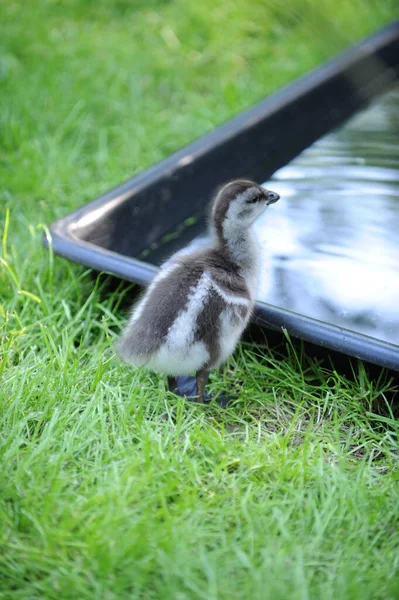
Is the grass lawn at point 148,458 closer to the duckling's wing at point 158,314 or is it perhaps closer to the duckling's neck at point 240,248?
the duckling's wing at point 158,314

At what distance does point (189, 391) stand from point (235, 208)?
62 centimetres

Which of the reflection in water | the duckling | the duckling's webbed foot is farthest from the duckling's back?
the reflection in water

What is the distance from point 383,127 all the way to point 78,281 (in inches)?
74.4

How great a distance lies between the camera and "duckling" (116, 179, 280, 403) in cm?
227

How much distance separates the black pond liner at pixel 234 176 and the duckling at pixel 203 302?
17 cm

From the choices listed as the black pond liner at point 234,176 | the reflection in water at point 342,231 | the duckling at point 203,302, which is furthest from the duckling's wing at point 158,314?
the reflection in water at point 342,231

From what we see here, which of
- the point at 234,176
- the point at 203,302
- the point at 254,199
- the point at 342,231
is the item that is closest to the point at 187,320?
the point at 203,302

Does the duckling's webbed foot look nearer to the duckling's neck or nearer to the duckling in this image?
the duckling

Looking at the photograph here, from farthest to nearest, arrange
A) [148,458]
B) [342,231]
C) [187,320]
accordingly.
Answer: [342,231]
[187,320]
[148,458]

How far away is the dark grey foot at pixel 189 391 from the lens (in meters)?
2.52

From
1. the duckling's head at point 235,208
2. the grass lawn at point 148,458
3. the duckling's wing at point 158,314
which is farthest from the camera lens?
the duckling's head at point 235,208

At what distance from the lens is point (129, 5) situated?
18.1ft

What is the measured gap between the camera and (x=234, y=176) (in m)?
3.61

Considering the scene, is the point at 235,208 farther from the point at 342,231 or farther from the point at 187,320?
the point at 342,231
